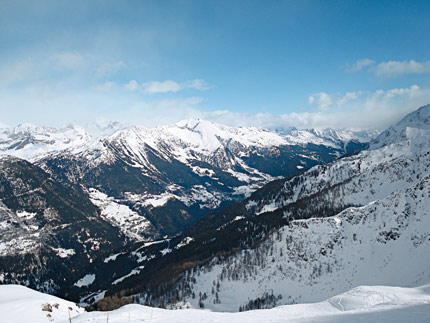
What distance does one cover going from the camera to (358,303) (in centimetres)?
5069

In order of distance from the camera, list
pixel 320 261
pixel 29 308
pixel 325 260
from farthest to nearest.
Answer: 1. pixel 320 261
2. pixel 325 260
3. pixel 29 308

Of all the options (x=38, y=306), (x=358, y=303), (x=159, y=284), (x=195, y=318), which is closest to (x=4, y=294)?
(x=38, y=306)

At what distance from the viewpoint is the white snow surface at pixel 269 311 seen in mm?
33856

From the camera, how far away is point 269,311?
47.6m

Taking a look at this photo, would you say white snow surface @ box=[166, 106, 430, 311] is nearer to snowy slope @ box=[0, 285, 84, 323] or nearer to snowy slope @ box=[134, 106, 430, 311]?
snowy slope @ box=[134, 106, 430, 311]

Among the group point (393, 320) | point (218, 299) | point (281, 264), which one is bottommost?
point (218, 299)

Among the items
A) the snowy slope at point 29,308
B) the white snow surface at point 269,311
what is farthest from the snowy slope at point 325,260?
the snowy slope at point 29,308

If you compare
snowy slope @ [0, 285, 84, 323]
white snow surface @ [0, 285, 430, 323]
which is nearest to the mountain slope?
white snow surface @ [0, 285, 430, 323]

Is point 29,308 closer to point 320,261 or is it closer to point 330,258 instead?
point 320,261

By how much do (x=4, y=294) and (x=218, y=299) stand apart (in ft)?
324

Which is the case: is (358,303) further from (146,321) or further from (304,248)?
(304,248)

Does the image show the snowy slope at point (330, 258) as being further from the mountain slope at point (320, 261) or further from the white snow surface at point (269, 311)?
the white snow surface at point (269, 311)

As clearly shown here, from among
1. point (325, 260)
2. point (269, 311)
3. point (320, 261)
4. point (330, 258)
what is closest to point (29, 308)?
point (269, 311)

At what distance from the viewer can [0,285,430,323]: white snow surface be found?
111 ft
